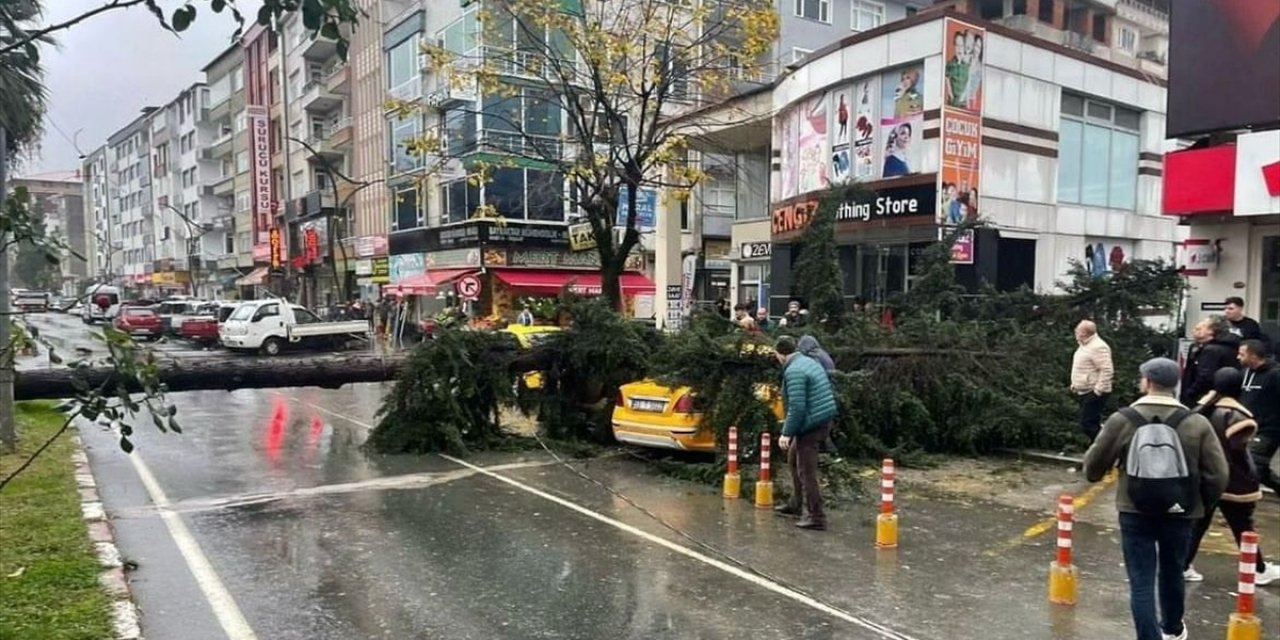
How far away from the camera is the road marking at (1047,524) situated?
7.72 metres

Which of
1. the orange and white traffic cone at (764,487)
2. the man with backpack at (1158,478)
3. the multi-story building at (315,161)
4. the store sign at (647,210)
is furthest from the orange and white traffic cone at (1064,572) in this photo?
the multi-story building at (315,161)

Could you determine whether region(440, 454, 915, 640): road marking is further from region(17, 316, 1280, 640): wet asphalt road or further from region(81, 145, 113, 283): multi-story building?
region(81, 145, 113, 283): multi-story building

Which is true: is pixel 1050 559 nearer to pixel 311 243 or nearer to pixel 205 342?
pixel 205 342

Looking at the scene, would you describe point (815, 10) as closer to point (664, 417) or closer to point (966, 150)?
point (966, 150)

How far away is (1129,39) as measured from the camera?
5122cm

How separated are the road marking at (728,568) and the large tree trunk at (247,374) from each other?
165 inches

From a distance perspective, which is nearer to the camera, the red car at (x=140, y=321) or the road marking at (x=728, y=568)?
the road marking at (x=728, y=568)

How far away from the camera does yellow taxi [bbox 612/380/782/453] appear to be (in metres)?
10.8

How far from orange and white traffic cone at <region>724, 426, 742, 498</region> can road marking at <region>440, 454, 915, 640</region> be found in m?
1.53

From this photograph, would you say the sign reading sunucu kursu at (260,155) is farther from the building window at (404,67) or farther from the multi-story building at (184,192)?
the building window at (404,67)

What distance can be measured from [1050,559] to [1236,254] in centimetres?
902

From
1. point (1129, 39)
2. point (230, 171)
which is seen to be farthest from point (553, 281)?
point (230, 171)

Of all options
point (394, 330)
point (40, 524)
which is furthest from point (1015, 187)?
point (394, 330)

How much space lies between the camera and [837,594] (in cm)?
637
